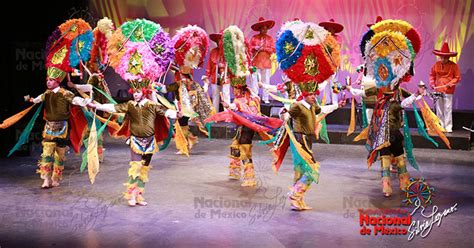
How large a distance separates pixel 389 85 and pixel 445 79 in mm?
4162

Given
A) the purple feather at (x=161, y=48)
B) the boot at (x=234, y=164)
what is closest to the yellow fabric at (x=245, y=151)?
the boot at (x=234, y=164)

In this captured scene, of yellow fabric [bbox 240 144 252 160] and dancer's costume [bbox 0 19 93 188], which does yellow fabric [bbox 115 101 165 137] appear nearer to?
dancer's costume [bbox 0 19 93 188]

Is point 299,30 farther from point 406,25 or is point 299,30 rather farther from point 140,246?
point 140,246

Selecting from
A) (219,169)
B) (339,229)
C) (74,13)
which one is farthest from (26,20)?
(339,229)

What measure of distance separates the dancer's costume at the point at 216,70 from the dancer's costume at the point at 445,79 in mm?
3477

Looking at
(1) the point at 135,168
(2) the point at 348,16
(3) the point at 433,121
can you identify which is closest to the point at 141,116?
(1) the point at 135,168

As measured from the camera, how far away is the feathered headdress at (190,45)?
7625 mm

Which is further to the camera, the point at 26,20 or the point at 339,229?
the point at 26,20

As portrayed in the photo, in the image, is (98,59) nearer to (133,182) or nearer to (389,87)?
(133,182)

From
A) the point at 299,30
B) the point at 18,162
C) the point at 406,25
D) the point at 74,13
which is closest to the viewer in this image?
the point at 299,30

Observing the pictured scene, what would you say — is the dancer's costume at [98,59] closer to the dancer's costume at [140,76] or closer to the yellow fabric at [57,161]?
the yellow fabric at [57,161]

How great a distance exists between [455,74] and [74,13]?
21.0 ft

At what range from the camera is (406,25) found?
7039 mm

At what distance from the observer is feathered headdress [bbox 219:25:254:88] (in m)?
7.39
